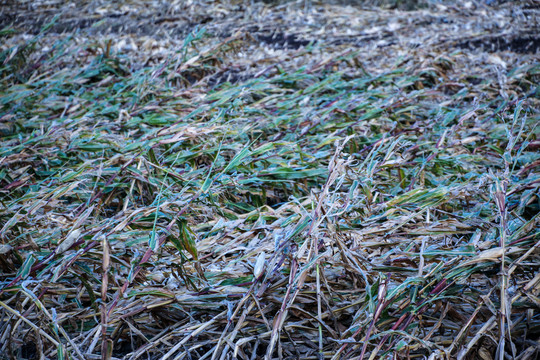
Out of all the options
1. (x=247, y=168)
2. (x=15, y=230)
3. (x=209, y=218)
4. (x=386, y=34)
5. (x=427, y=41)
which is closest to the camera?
(x=15, y=230)

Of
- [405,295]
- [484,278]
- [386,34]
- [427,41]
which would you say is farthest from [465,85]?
[405,295]

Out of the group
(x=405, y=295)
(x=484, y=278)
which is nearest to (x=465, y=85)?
(x=484, y=278)

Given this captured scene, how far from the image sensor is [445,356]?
0.85 m

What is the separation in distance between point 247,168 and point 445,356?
873 millimetres

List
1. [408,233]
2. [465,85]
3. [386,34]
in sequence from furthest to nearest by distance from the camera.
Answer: [386,34] → [465,85] → [408,233]

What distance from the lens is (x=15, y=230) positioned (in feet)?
4.09

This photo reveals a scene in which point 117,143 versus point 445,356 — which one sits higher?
point 117,143

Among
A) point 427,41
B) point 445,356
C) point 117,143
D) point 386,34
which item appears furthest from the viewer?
point 386,34

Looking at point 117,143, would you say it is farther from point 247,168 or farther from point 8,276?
point 8,276

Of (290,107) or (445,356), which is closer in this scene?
(445,356)

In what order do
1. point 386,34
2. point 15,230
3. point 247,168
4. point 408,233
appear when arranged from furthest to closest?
point 386,34
point 247,168
point 15,230
point 408,233

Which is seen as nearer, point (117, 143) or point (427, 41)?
point (117, 143)

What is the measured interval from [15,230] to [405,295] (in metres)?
1.04

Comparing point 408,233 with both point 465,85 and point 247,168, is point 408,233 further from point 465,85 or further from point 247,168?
point 465,85
